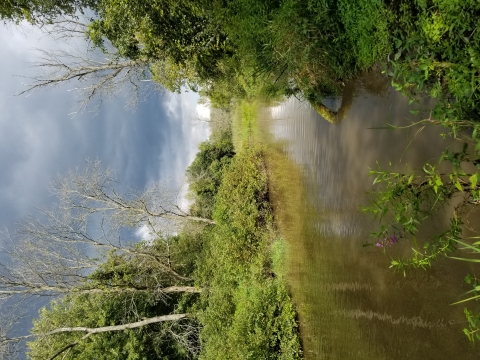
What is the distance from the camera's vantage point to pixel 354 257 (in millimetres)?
7910

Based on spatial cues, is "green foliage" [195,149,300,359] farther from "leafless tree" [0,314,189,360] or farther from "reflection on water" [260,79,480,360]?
"leafless tree" [0,314,189,360]

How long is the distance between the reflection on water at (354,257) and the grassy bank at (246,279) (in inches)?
19.9

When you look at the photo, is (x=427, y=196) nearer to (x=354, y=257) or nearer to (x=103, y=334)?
(x=354, y=257)

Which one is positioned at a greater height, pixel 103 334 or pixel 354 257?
pixel 354 257

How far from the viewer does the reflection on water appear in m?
5.71

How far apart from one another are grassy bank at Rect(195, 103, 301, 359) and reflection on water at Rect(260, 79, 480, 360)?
50 centimetres

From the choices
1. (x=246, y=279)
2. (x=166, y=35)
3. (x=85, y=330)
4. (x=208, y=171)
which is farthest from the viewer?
(x=208, y=171)

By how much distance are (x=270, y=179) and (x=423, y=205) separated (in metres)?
7.71

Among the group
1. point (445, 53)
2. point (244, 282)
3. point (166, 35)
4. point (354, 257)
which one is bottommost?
point (244, 282)

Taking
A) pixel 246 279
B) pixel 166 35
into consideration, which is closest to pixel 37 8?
pixel 166 35

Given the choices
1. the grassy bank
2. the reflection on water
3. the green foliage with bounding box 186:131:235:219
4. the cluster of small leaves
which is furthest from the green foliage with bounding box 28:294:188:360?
the cluster of small leaves

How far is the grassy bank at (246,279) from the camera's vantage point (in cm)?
916

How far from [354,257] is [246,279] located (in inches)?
152

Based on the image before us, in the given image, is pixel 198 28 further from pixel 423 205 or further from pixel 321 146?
pixel 423 205
